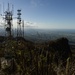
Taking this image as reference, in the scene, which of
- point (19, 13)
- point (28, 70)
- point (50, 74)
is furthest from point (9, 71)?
point (19, 13)

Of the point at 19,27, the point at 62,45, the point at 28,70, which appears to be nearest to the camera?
the point at 28,70

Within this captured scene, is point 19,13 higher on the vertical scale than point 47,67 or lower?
higher

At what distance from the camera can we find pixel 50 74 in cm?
321

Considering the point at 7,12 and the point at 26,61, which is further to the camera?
the point at 7,12

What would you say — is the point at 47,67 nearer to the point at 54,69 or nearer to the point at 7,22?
the point at 54,69

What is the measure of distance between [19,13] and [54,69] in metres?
37.1

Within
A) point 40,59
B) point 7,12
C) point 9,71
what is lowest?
point 9,71

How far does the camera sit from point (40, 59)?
128 inches

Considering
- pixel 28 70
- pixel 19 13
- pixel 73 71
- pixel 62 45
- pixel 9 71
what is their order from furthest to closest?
1. pixel 19 13
2. pixel 62 45
3. pixel 9 71
4. pixel 28 70
5. pixel 73 71

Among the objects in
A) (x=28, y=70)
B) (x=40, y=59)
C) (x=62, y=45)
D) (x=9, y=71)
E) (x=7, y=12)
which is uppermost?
(x=7, y=12)

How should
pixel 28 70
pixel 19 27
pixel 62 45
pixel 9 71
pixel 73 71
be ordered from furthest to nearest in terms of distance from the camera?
1. pixel 19 27
2. pixel 62 45
3. pixel 9 71
4. pixel 28 70
5. pixel 73 71

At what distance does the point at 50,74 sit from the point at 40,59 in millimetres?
307

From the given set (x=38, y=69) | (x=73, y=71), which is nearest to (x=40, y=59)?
(x=38, y=69)

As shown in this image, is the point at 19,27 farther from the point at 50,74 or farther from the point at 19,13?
the point at 50,74
